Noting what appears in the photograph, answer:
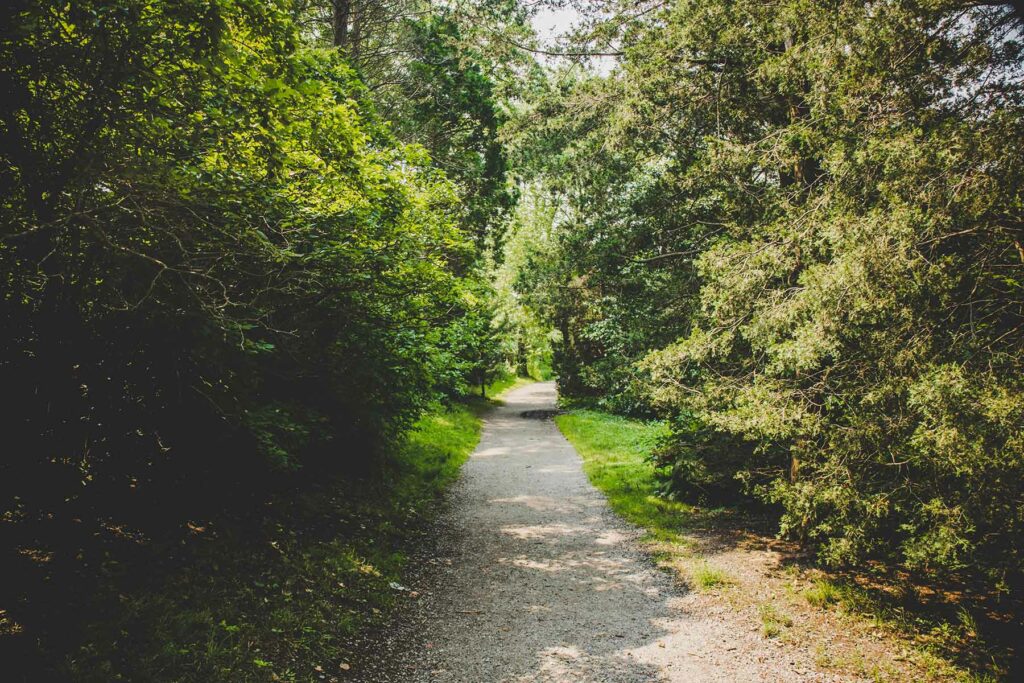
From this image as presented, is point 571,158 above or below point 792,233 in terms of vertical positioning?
above

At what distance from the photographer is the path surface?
16.8 feet

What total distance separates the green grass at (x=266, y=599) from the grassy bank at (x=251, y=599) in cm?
1

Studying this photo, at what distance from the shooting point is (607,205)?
12555 millimetres

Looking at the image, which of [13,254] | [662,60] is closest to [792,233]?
[662,60]

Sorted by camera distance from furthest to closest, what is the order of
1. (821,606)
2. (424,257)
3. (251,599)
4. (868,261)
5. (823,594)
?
(424,257) < (823,594) < (821,606) < (251,599) < (868,261)

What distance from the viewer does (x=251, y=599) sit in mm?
5301

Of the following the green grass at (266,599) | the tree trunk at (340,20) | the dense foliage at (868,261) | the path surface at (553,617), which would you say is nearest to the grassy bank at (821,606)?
the path surface at (553,617)

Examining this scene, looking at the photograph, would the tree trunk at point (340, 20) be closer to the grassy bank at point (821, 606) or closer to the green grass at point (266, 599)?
the green grass at point (266, 599)

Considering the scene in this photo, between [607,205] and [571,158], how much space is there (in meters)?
1.39

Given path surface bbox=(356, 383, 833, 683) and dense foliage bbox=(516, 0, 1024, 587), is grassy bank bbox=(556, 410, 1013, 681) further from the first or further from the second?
dense foliage bbox=(516, 0, 1024, 587)

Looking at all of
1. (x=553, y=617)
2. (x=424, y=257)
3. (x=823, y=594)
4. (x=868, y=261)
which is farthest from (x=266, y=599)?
(x=868, y=261)

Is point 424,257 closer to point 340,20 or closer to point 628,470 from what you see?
point 628,470

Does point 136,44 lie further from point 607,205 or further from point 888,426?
point 607,205

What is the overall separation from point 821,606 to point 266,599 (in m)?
6.36
